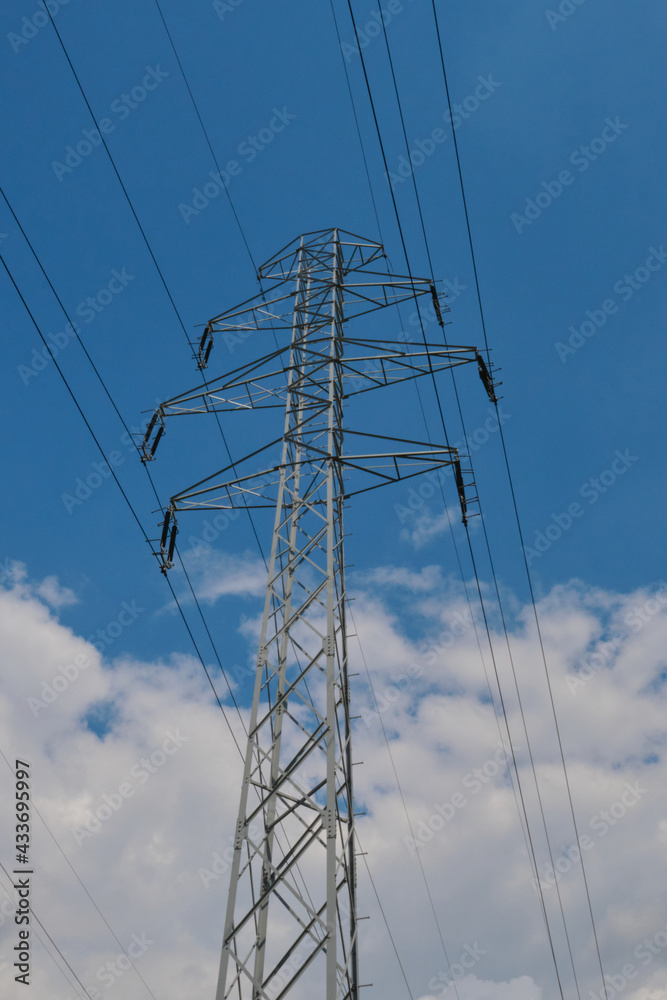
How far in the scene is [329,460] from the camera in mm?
13875

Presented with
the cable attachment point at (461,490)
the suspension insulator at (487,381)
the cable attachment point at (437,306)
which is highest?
the cable attachment point at (437,306)

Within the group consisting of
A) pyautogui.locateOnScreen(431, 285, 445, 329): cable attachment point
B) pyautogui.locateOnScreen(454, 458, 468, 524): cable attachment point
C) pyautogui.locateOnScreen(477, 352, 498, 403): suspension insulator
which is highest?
pyautogui.locateOnScreen(431, 285, 445, 329): cable attachment point

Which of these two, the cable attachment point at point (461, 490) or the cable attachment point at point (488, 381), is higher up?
the cable attachment point at point (488, 381)

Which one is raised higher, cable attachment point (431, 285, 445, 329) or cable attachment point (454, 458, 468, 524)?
cable attachment point (431, 285, 445, 329)

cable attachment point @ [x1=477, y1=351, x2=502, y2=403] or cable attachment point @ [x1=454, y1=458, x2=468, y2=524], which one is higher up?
cable attachment point @ [x1=477, y1=351, x2=502, y2=403]

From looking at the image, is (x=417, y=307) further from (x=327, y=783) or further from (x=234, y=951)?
(x=234, y=951)

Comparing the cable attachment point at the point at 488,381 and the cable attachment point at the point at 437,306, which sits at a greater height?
the cable attachment point at the point at 437,306

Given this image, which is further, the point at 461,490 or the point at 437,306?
the point at 437,306

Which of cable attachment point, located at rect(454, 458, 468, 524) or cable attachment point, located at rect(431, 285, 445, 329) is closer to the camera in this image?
cable attachment point, located at rect(454, 458, 468, 524)

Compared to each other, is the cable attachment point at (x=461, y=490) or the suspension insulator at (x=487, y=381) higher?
the suspension insulator at (x=487, y=381)

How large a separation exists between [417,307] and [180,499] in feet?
27.0

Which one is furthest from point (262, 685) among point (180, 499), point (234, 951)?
point (180, 499)

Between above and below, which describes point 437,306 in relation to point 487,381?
above

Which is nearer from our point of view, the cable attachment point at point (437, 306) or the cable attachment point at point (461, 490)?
the cable attachment point at point (461, 490)
